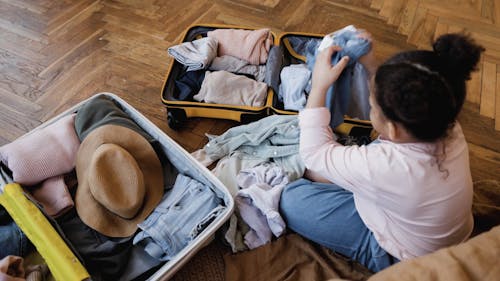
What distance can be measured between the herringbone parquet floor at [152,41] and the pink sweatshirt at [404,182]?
1.76 feet

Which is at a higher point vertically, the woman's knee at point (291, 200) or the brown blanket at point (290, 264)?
the woman's knee at point (291, 200)

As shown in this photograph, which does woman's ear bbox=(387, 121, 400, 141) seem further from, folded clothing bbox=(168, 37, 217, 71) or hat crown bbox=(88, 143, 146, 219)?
folded clothing bbox=(168, 37, 217, 71)

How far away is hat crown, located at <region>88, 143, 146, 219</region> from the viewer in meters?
0.81

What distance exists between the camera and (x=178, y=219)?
858mm

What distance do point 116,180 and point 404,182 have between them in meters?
0.62

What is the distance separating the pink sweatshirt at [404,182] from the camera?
631 mm

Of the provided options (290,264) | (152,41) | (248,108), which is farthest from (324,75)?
(152,41)

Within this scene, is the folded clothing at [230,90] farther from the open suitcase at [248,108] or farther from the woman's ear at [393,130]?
the woman's ear at [393,130]

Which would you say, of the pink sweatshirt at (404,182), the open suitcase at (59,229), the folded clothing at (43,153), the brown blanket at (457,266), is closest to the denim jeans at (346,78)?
the pink sweatshirt at (404,182)

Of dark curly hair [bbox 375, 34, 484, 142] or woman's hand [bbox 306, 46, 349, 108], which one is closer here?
dark curly hair [bbox 375, 34, 484, 142]

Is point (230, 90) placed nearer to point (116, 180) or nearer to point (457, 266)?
point (116, 180)

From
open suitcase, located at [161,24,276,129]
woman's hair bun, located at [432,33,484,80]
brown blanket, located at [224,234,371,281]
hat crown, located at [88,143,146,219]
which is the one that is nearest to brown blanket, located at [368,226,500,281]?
woman's hair bun, located at [432,33,484,80]

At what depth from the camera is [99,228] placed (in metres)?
0.85

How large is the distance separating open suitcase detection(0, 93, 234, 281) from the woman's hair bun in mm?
523
